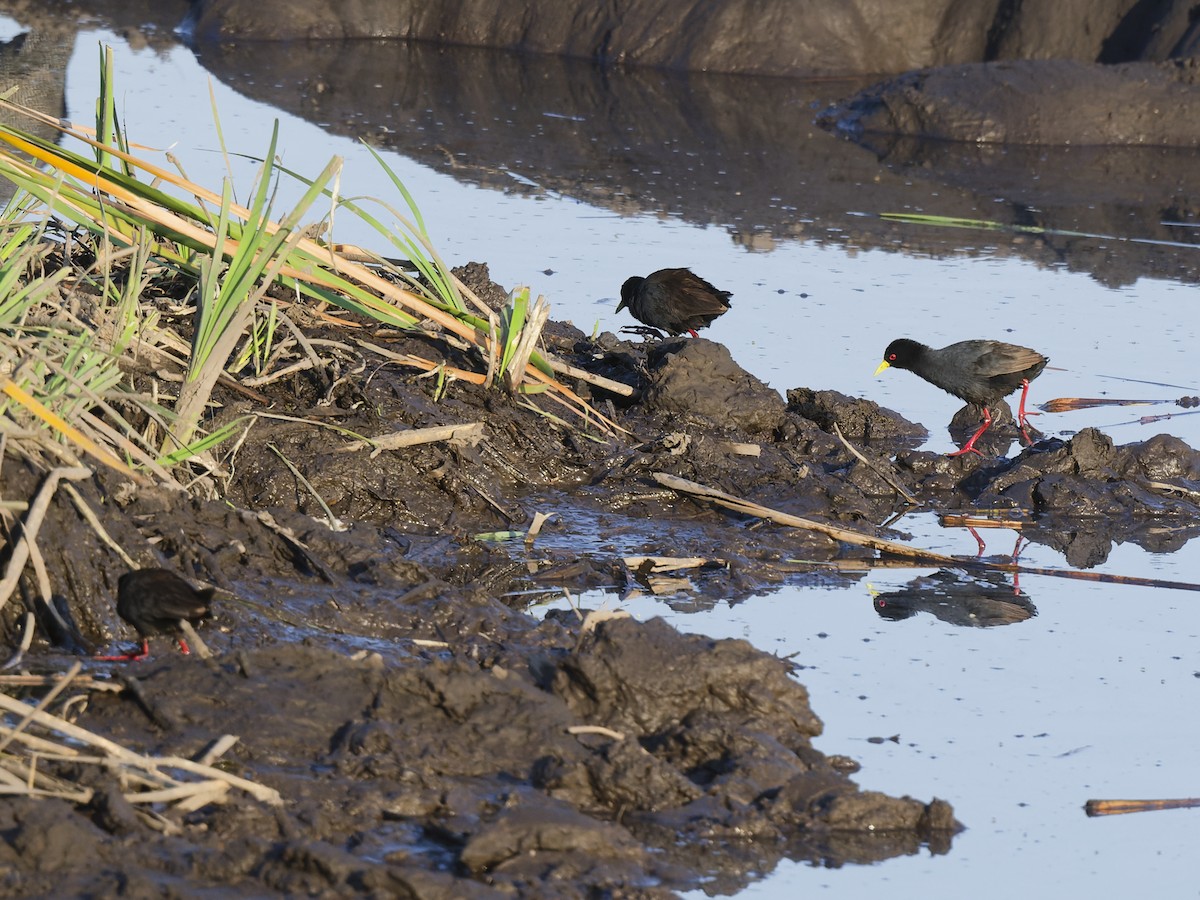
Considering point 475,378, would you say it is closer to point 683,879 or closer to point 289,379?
point 289,379

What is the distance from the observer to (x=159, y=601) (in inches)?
169

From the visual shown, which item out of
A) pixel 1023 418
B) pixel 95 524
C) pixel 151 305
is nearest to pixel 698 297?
pixel 1023 418

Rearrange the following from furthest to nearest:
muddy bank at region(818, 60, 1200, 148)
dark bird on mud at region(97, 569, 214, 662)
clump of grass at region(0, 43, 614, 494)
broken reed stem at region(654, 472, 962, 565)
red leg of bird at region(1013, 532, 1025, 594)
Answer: muddy bank at region(818, 60, 1200, 148) → broken reed stem at region(654, 472, 962, 565) → red leg of bird at region(1013, 532, 1025, 594) → clump of grass at region(0, 43, 614, 494) → dark bird on mud at region(97, 569, 214, 662)

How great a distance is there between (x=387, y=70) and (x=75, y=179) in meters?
14.7

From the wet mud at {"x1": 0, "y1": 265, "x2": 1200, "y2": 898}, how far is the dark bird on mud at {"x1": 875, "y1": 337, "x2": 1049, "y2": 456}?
68 cm

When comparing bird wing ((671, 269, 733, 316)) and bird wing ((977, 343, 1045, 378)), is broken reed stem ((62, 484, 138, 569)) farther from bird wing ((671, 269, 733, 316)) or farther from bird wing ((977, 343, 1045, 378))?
bird wing ((977, 343, 1045, 378))

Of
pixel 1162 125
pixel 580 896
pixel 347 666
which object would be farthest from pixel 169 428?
pixel 1162 125

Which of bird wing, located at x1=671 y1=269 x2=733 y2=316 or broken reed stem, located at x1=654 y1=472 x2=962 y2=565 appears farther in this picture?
bird wing, located at x1=671 y1=269 x2=733 y2=316

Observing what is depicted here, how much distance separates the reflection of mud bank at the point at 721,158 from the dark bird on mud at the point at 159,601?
7.83m

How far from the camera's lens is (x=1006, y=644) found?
5.30 metres

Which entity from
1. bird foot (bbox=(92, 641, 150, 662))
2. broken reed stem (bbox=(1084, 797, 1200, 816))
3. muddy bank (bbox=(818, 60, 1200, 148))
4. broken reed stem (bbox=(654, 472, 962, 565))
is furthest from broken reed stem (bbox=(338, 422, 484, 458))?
muddy bank (bbox=(818, 60, 1200, 148))

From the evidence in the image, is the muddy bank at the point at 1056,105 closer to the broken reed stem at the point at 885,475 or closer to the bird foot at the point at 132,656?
the broken reed stem at the point at 885,475

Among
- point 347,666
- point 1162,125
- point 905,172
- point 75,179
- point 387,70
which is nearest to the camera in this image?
point 347,666

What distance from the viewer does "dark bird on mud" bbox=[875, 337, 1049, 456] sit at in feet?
25.7
